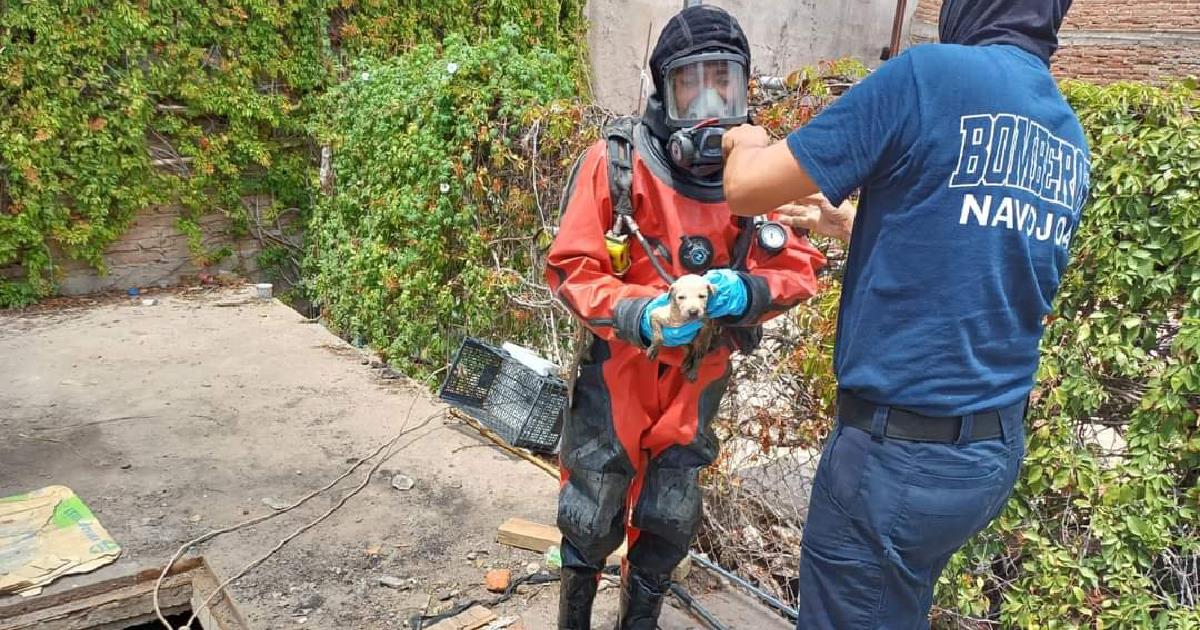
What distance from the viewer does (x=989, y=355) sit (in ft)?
5.65

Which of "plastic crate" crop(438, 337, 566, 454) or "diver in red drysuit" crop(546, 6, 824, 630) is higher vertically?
"diver in red drysuit" crop(546, 6, 824, 630)

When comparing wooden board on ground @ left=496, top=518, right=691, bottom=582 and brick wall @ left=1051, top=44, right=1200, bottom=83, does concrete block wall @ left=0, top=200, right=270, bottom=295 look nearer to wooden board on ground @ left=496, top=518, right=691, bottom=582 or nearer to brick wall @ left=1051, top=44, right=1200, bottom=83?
wooden board on ground @ left=496, top=518, right=691, bottom=582

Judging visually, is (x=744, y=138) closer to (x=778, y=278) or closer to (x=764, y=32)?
(x=778, y=278)

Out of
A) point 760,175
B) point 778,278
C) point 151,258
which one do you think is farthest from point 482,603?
point 151,258

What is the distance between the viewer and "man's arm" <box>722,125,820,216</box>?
1.71 meters

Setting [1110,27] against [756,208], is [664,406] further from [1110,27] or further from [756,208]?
[1110,27]

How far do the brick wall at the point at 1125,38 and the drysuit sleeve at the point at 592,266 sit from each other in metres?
12.9

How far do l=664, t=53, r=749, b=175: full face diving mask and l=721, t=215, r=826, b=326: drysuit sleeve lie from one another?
1.03ft

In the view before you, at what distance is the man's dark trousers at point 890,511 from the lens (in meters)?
1.73

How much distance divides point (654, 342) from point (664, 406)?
18.3 inches

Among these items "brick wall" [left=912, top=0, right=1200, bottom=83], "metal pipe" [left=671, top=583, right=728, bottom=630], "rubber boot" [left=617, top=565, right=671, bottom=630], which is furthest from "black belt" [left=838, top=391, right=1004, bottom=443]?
"brick wall" [left=912, top=0, right=1200, bottom=83]

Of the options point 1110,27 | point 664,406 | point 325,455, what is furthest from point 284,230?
point 1110,27

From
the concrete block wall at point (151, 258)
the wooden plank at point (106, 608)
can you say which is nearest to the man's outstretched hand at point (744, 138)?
the wooden plank at point (106, 608)

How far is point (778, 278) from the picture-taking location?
226 centimetres
